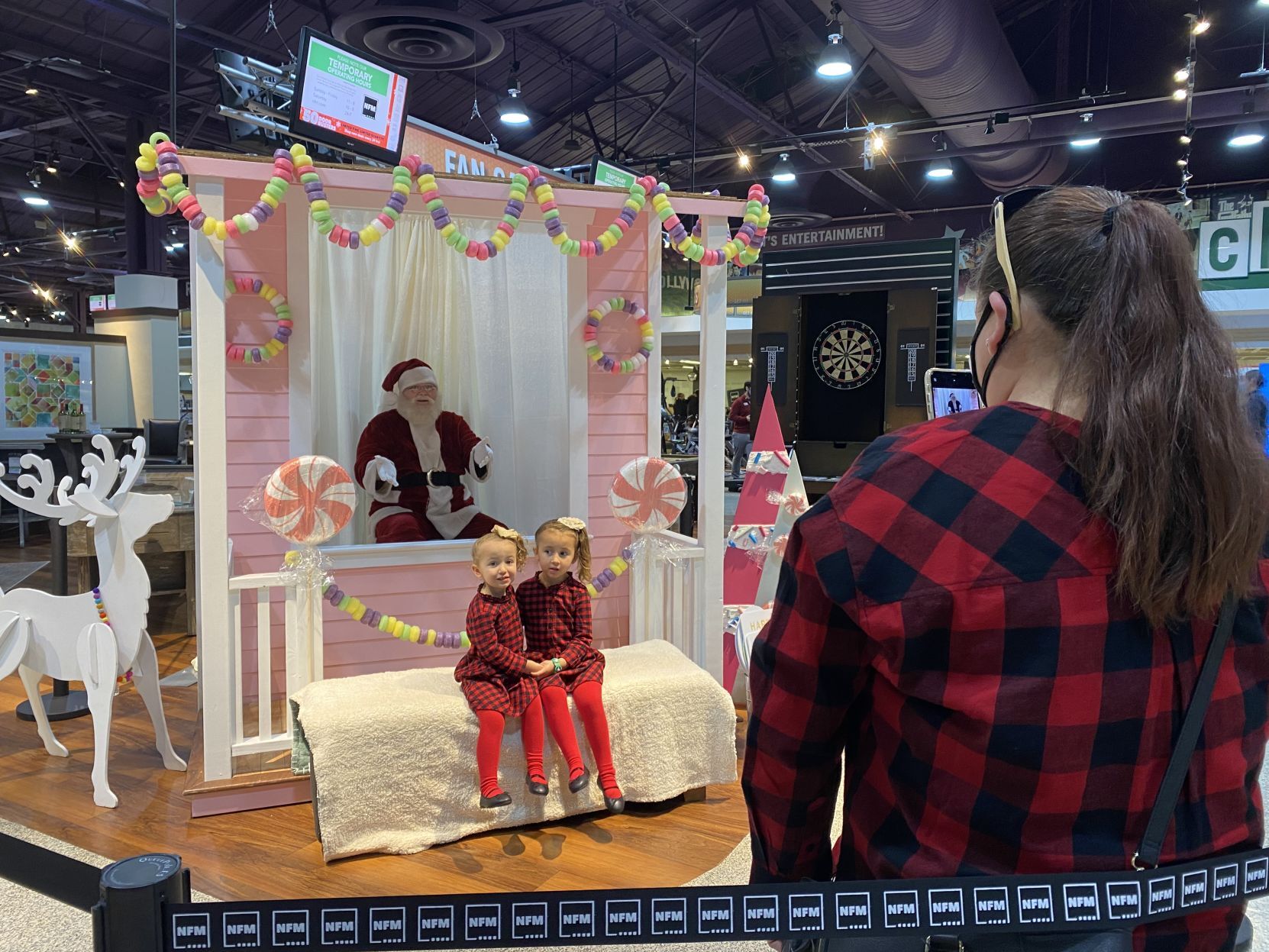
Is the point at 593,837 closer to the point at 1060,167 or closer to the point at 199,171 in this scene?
the point at 199,171

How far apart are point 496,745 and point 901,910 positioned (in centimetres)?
212

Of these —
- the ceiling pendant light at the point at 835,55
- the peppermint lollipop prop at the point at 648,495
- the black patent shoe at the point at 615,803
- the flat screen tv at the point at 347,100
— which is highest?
the ceiling pendant light at the point at 835,55

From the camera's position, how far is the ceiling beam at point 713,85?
891cm

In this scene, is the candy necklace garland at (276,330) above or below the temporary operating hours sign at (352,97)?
below

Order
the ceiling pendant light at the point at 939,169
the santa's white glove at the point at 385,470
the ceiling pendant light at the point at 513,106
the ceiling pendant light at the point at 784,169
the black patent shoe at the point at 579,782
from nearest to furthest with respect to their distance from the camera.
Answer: the black patent shoe at the point at 579,782 → the santa's white glove at the point at 385,470 → the ceiling pendant light at the point at 513,106 → the ceiling pendant light at the point at 784,169 → the ceiling pendant light at the point at 939,169

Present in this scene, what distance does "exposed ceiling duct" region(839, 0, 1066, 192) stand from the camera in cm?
745

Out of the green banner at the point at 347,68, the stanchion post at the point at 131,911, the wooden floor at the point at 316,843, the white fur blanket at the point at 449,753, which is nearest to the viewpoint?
the stanchion post at the point at 131,911

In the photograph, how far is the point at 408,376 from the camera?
4.27 meters

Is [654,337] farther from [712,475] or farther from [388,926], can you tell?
[388,926]

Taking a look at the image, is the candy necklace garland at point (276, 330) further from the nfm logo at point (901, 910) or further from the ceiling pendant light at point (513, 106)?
the ceiling pendant light at point (513, 106)

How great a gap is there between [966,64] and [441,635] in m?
8.23

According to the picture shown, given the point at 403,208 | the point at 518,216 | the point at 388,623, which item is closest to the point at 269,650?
the point at 388,623

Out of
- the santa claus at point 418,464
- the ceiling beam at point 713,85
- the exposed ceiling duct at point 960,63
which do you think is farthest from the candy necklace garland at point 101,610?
the ceiling beam at point 713,85

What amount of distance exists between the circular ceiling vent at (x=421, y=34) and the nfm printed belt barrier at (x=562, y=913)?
6940 millimetres
